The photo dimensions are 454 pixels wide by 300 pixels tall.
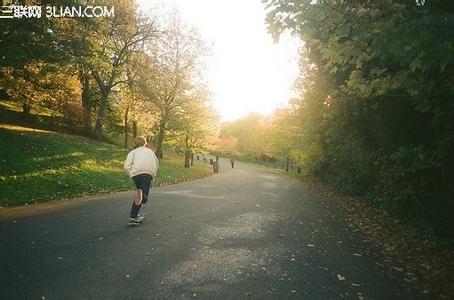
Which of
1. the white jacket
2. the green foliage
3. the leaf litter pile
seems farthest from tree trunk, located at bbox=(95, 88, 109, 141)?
the leaf litter pile

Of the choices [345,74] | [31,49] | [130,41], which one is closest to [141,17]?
[130,41]

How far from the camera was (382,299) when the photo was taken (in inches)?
199

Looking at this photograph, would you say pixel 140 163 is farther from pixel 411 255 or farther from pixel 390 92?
pixel 390 92

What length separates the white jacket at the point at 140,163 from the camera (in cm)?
855

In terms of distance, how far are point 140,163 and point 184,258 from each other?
306 cm

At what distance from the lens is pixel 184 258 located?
6.32m

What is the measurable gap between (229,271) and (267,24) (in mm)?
4168

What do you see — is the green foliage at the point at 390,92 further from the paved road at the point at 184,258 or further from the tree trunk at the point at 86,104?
the tree trunk at the point at 86,104

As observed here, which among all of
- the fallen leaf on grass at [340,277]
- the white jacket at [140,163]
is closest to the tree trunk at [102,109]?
the white jacket at [140,163]

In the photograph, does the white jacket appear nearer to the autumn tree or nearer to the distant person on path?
the distant person on path

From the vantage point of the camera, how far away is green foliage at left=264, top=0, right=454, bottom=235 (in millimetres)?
4934

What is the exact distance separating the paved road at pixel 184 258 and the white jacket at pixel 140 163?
1336 millimetres

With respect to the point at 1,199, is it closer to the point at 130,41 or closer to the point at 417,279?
the point at 417,279

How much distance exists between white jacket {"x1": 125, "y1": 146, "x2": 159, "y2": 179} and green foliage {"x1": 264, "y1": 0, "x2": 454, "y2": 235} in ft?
14.5
